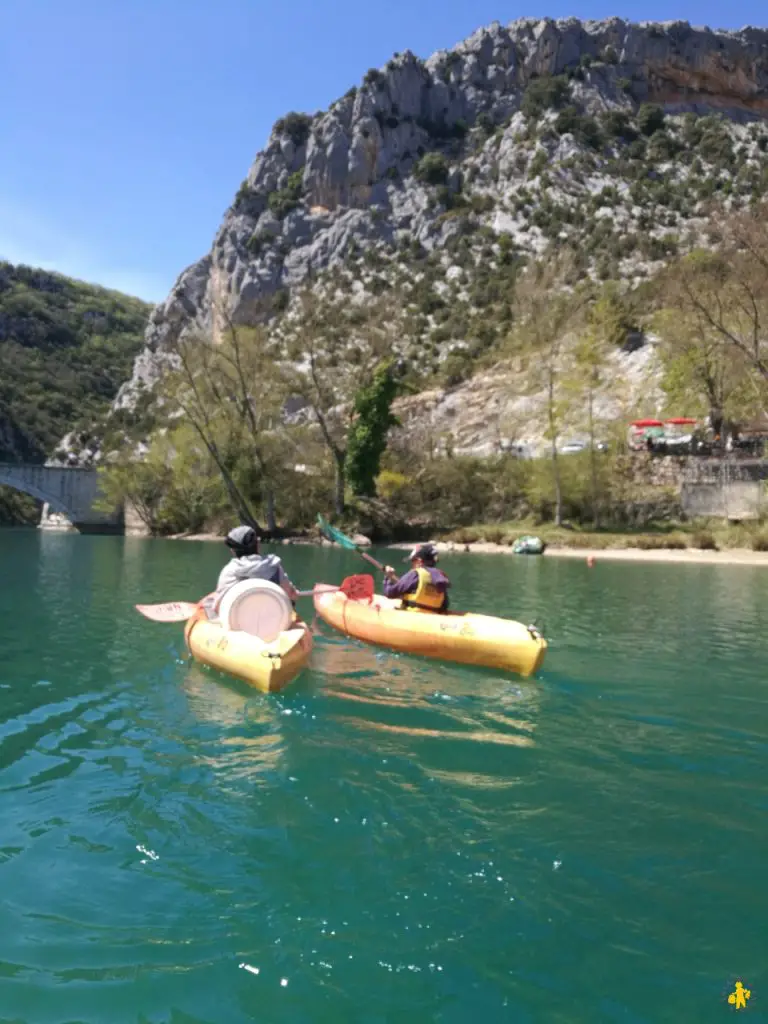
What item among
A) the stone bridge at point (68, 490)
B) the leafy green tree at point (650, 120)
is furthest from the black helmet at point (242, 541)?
the leafy green tree at point (650, 120)

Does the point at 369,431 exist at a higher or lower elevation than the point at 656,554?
higher

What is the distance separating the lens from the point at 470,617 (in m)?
9.01

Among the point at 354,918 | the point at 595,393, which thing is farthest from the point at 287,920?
the point at 595,393

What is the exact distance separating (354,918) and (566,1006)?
1082mm

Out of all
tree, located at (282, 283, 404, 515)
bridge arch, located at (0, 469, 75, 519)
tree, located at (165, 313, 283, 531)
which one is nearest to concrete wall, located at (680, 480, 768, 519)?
tree, located at (282, 283, 404, 515)

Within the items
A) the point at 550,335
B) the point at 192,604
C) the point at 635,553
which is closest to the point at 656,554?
the point at 635,553

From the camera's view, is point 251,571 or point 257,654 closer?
point 257,654

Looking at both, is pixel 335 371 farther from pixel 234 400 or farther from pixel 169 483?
pixel 169 483

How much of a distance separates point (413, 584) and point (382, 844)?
5471 millimetres

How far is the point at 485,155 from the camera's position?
78062 mm

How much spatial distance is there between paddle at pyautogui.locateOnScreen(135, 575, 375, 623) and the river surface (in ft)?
3.19

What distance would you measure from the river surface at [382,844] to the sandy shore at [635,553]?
19081 mm

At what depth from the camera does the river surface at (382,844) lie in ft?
10.0

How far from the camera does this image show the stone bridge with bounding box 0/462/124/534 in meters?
51.8
